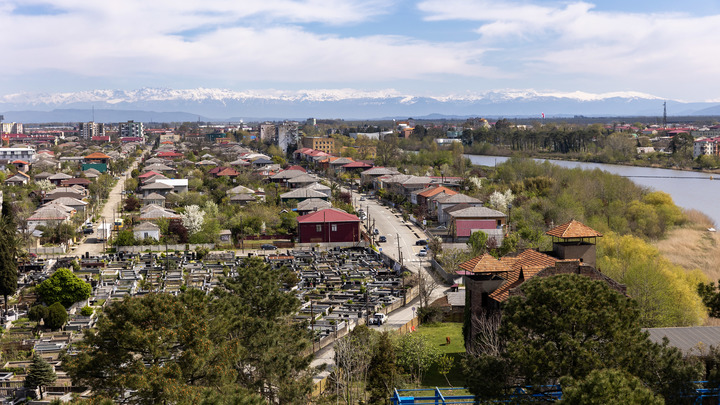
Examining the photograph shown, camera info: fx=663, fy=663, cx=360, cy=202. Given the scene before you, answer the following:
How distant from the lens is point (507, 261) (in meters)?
16.5

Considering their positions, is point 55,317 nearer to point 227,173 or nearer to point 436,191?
point 436,191

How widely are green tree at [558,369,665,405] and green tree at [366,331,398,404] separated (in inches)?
254

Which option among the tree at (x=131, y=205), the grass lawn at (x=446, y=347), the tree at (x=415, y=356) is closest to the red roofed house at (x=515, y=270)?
the grass lawn at (x=446, y=347)

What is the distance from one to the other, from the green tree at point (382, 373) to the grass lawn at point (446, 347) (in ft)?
4.10

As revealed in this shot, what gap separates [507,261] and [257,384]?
737 cm

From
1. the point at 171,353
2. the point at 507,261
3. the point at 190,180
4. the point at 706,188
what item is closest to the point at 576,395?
the point at 171,353

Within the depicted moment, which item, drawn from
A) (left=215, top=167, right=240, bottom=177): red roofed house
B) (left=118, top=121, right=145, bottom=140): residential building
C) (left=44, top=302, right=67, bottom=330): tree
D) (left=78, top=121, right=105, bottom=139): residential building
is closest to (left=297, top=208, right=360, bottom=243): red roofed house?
(left=44, top=302, right=67, bottom=330): tree

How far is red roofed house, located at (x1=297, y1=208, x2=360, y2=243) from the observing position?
112 feet

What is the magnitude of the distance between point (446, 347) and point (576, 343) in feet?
28.9

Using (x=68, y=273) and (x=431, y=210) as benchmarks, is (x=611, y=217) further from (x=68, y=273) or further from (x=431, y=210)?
(x=68, y=273)

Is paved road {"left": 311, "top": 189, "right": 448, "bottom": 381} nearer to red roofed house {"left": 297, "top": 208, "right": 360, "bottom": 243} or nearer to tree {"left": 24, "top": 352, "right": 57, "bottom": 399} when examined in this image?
red roofed house {"left": 297, "top": 208, "right": 360, "bottom": 243}

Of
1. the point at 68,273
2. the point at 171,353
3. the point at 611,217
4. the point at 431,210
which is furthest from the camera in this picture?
the point at 431,210

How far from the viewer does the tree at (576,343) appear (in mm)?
9250

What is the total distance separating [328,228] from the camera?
34219 mm
